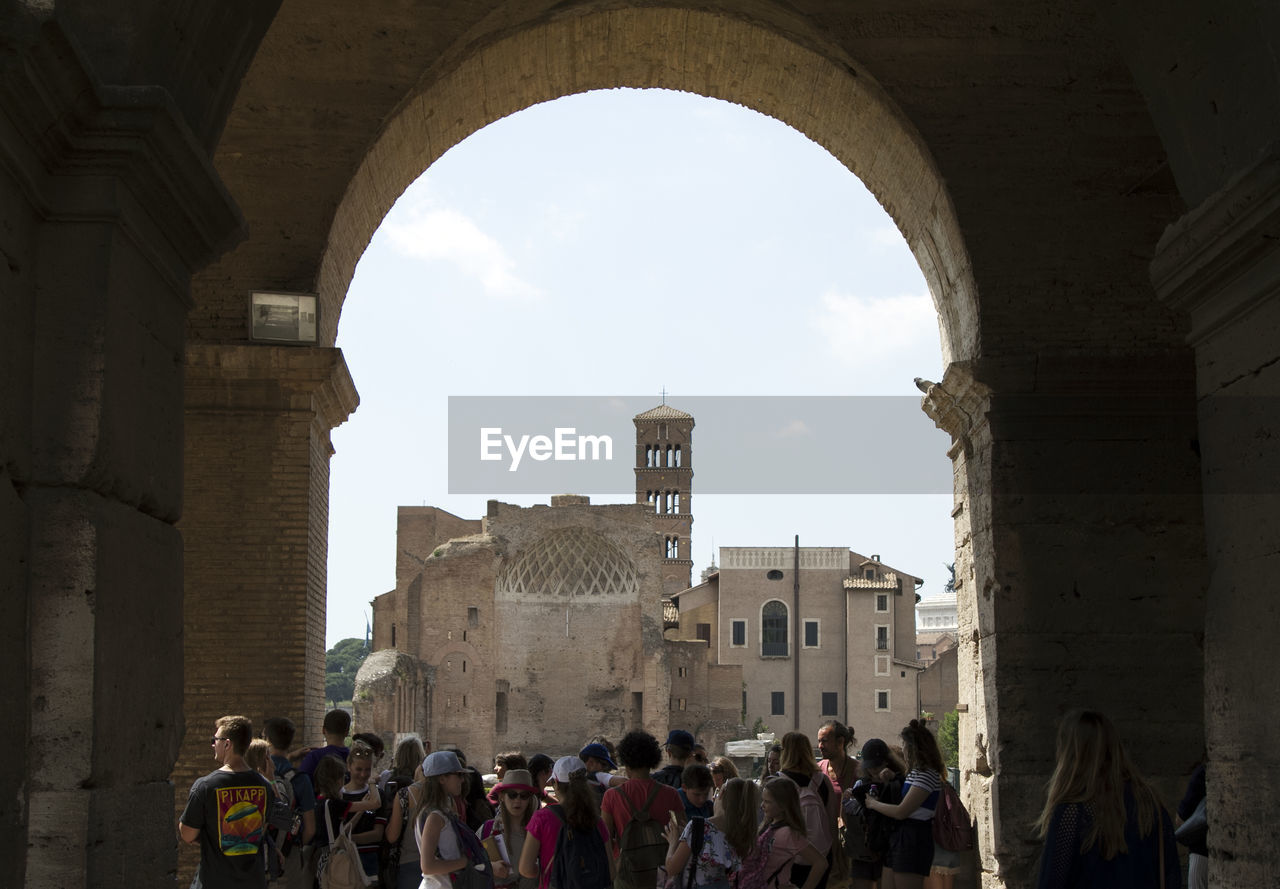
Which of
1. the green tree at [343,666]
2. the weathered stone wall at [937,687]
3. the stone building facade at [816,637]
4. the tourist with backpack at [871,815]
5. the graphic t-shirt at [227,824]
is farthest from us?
the green tree at [343,666]

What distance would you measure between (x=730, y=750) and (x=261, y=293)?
33176 mm

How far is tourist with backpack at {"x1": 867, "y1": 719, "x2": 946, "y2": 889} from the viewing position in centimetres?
746

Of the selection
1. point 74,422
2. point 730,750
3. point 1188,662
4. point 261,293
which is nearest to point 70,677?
point 74,422

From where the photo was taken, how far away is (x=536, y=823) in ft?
20.2

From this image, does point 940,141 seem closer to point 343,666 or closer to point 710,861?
point 710,861

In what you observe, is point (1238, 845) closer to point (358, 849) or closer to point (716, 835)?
point (716, 835)

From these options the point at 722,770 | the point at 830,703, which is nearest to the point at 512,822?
the point at 722,770

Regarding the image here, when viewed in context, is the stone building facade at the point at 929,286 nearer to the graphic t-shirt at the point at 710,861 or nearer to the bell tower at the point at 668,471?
the graphic t-shirt at the point at 710,861

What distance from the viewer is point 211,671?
29.9 ft

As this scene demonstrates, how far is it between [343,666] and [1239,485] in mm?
112935

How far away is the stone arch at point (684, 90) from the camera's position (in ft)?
31.9

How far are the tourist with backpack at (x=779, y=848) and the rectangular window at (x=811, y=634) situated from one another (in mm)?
50991

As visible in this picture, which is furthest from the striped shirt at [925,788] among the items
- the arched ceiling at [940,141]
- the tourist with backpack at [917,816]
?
the arched ceiling at [940,141]

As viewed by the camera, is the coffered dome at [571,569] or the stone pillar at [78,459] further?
the coffered dome at [571,569]
